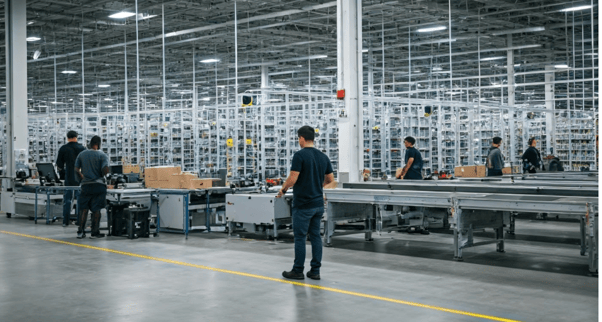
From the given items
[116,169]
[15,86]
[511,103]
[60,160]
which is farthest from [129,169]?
[511,103]

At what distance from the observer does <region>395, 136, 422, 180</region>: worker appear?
37.4ft

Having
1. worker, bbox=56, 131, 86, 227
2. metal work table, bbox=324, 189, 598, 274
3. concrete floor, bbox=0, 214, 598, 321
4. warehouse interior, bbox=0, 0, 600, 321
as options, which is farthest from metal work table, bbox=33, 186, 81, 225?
metal work table, bbox=324, 189, 598, 274

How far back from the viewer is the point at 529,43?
2391 cm

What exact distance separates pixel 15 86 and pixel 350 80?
810 cm

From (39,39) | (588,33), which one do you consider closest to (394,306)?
(588,33)

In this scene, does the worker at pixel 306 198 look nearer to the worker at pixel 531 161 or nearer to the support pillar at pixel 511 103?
the worker at pixel 531 161

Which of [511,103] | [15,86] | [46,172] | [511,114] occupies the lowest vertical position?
[46,172]

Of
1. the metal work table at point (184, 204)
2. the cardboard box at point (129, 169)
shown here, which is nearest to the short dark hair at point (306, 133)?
the metal work table at point (184, 204)

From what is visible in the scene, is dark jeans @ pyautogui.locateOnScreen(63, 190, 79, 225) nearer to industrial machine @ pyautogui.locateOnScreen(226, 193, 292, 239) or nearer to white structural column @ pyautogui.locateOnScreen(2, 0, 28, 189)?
white structural column @ pyautogui.locateOnScreen(2, 0, 28, 189)

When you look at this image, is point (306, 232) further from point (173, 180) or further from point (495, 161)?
point (495, 161)

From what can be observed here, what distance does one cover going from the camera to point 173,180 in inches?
432

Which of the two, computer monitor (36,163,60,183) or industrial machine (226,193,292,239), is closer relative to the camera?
industrial machine (226,193,292,239)

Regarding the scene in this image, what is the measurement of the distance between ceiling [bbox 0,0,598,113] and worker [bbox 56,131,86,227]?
4.04 metres

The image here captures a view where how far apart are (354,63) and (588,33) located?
32.6ft
